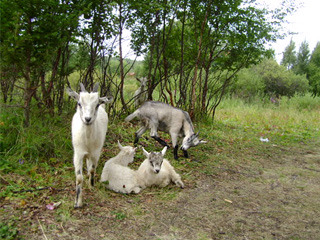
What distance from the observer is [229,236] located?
3266 millimetres

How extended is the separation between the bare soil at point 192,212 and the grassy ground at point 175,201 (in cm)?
1

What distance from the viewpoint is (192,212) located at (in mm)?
3795

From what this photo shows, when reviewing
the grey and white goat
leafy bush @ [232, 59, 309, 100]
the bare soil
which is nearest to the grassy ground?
the bare soil

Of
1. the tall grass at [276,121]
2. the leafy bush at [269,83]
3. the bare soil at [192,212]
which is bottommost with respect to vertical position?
the bare soil at [192,212]

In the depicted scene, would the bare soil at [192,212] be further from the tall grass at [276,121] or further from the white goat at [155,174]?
the tall grass at [276,121]

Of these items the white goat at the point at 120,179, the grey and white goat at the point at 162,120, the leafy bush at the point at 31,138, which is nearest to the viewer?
the white goat at the point at 120,179

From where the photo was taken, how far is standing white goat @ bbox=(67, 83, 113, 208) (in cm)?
344

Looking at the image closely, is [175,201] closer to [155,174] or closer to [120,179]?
[155,174]

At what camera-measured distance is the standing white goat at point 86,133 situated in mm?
3441

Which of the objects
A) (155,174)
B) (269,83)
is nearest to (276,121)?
(155,174)

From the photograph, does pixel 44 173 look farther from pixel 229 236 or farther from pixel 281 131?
pixel 281 131

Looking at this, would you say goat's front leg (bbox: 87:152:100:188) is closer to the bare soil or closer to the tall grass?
the bare soil

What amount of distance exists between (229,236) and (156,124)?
138 inches

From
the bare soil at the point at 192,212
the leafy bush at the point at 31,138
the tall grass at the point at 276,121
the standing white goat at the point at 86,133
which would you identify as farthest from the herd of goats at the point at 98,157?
the tall grass at the point at 276,121
